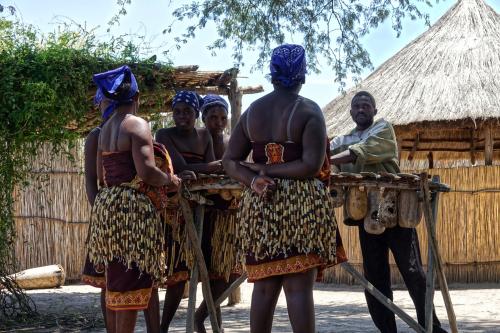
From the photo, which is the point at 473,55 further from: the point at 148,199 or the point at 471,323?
the point at 148,199

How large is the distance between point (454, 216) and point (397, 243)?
265 inches

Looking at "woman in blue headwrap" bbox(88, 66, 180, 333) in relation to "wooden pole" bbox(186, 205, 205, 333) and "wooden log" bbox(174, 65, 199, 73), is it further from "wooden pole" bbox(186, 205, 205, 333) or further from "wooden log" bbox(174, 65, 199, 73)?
"wooden log" bbox(174, 65, 199, 73)

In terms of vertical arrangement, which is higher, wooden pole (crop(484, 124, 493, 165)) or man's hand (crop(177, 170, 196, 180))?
wooden pole (crop(484, 124, 493, 165))

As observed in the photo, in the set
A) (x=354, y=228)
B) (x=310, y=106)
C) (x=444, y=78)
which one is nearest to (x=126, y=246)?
(x=310, y=106)

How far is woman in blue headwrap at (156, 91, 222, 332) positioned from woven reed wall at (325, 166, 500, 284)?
6931mm

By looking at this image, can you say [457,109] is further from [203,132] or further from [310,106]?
[310,106]

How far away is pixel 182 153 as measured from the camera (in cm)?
618

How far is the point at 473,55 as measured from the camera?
1367 cm

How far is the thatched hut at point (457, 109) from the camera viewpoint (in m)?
12.6

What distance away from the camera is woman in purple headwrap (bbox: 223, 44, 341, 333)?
4.58m

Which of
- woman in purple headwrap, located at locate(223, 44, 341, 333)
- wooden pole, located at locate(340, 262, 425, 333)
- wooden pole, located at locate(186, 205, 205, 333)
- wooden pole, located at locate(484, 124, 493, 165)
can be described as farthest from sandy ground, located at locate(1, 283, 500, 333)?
woman in purple headwrap, located at locate(223, 44, 341, 333)

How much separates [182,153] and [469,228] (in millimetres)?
7450

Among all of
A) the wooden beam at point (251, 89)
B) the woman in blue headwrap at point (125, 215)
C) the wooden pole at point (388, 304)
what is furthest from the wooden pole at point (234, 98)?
the woman in blue headwrap at point (125, 215)

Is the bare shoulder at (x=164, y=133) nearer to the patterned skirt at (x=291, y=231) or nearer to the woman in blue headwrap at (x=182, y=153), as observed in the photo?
the woman in blue headwrap at (x=182, y=153)
